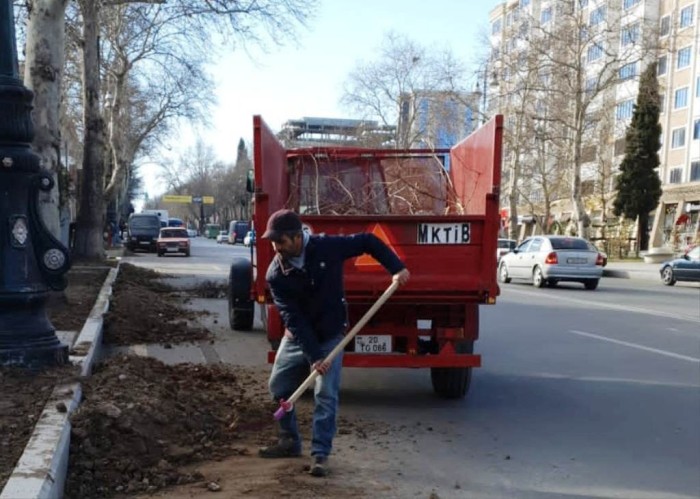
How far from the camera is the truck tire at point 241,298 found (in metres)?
11.4

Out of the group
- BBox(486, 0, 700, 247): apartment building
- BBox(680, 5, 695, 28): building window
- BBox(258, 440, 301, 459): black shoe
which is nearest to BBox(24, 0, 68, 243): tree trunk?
BBox(258, 440, 301, 459): black shoe

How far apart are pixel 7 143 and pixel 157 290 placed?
11427 mm

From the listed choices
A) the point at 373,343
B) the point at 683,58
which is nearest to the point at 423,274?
the point at 373,343

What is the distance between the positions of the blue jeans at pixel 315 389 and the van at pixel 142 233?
42640mm

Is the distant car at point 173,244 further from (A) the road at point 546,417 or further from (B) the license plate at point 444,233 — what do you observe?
(B) the license plate at point 444,233

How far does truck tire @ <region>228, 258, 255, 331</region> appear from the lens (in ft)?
37.5

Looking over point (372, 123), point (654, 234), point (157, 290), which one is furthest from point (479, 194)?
point (372, 123)

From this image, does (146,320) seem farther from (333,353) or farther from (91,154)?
(91,154)

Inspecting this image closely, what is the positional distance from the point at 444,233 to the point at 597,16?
153ft

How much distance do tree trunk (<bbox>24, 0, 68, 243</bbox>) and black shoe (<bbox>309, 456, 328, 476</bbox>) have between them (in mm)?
7823

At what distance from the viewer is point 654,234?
2157 inches

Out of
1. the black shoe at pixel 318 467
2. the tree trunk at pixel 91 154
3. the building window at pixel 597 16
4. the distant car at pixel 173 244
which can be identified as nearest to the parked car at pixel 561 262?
the tree trunk at pixel 91 154

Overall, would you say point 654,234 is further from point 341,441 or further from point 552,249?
point 341,441

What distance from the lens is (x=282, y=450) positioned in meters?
5.24
